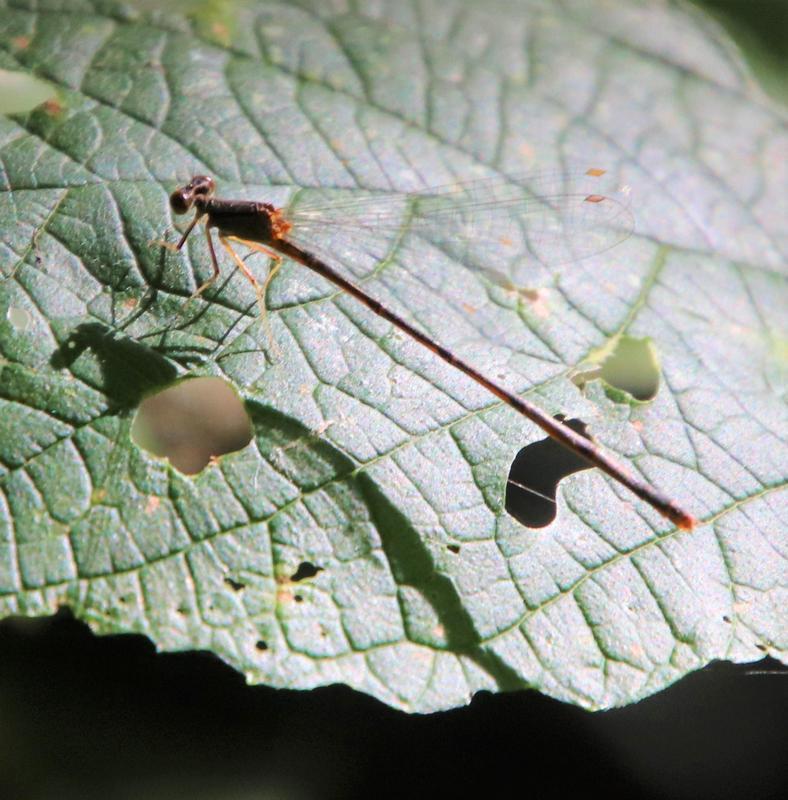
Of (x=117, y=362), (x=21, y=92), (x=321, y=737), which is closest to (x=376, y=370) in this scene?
(x=117, y=362)

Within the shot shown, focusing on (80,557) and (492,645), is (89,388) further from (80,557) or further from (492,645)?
(492,645)

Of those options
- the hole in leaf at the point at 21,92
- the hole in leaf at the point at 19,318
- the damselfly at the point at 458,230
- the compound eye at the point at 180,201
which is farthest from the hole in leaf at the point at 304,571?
the hole in leaf at the point at 21,92

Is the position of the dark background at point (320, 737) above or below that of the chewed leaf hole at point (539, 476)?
below

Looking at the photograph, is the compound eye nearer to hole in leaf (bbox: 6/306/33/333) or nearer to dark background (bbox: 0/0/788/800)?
hole in leaf (bbox: 6/306/33/333)

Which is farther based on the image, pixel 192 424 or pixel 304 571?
pixel 192 424

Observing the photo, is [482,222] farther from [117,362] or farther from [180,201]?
[117,362]

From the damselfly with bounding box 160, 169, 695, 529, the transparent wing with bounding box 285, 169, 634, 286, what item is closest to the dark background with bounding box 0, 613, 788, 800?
the damselfly with bounding box 160, 169, 695, 529

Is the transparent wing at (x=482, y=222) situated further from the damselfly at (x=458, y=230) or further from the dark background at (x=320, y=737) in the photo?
the dark background at (x=320, y=737)

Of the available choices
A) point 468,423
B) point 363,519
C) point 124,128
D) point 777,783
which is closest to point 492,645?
point 363,519
